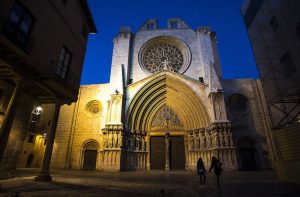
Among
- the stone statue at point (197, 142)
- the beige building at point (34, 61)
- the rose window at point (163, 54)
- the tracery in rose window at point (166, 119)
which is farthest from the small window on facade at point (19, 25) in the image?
the stone statue at point (197, 142)

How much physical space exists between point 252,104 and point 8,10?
1867cm

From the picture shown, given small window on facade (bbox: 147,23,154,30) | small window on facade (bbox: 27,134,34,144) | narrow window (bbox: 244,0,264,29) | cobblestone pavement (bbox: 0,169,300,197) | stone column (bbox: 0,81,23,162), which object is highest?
small window on facade (bbox: 147,23,154,30)

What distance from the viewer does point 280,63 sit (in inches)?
405

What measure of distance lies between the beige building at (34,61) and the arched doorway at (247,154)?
1469 cm

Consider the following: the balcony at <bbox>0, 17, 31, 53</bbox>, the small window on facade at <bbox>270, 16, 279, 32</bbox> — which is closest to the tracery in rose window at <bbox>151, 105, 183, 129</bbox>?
the small window on facade at <bbox>270, 16, 279, 32</bbox>

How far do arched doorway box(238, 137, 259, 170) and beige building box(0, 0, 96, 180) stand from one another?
14686 millimetres

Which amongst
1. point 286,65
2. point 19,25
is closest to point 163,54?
point 286,65

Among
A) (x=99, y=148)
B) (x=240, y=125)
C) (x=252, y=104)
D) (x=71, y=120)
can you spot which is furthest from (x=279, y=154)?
(x=71, y=120)

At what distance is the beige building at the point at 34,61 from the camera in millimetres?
6070

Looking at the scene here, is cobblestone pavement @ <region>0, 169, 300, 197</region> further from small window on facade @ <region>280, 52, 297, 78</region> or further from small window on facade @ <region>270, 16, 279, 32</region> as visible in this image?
small window on facade @ <region>270, 16, 279, 32</region>

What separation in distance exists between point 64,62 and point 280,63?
12.5 m

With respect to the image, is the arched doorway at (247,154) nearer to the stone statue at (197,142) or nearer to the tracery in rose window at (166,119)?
the stone statue at (197,142)

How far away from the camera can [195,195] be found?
4.73 metres

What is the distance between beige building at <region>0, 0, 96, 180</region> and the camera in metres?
6.07
